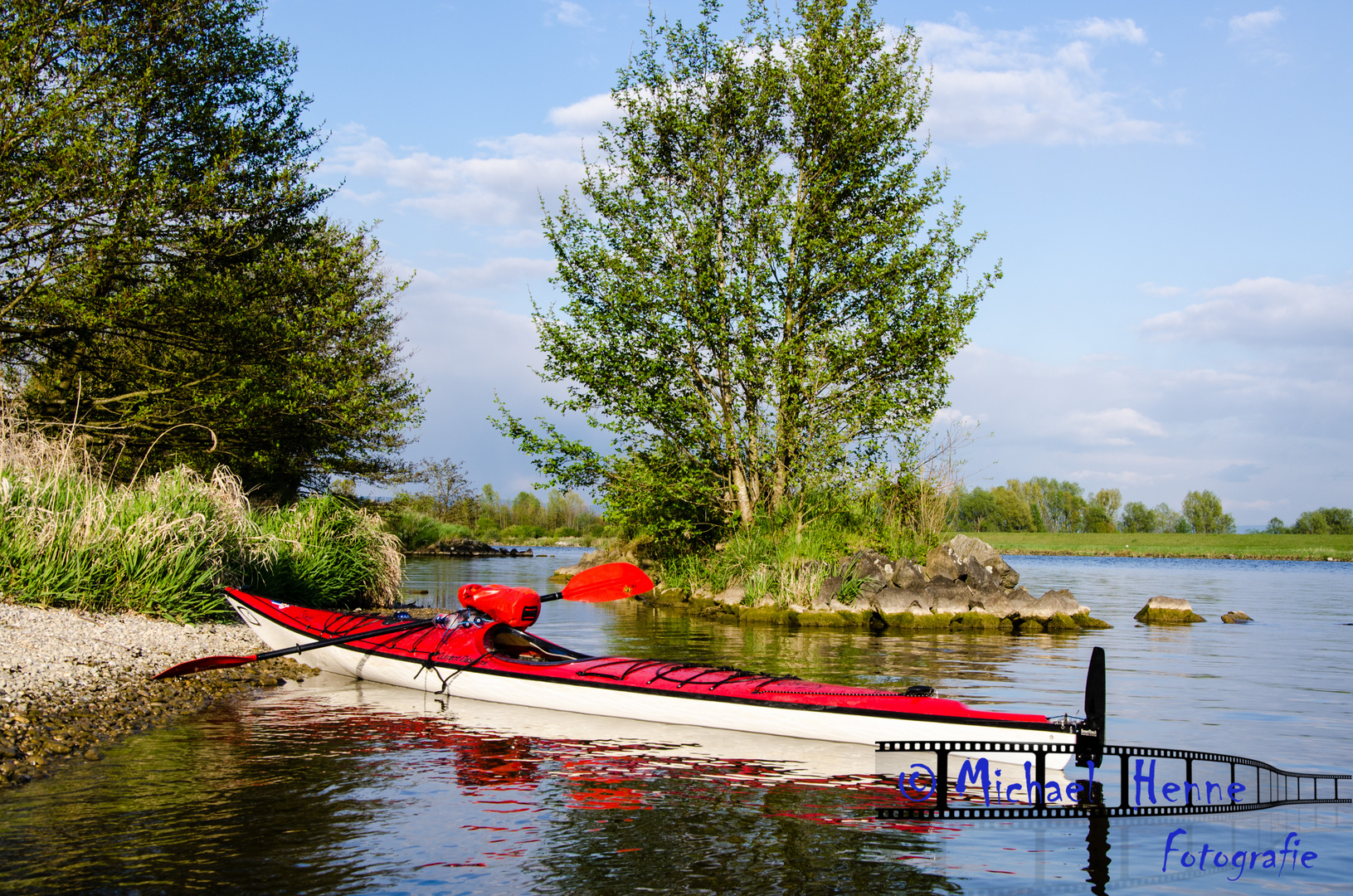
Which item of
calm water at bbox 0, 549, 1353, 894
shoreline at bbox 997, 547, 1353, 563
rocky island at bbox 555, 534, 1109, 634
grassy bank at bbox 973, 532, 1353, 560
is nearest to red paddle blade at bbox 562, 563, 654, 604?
calm water at bbox 0, 549, 1353, 894

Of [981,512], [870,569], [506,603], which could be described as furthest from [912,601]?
[981,512]

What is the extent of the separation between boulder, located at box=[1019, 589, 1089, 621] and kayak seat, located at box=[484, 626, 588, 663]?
34.9 feet

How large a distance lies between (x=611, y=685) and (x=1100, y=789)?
3.57 m

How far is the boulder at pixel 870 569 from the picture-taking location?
16766 millimetres

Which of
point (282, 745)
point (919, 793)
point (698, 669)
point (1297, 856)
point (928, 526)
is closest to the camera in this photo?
point (1297, 856)

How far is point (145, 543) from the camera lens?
10281 mm

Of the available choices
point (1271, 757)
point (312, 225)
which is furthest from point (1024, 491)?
point (1271, 757)

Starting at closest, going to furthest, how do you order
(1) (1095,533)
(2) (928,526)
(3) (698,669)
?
1. (3) (698,669)
2. (2) (928,526)
3. (1) (1095,533)

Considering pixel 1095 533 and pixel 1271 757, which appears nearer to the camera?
pixel 1271 757

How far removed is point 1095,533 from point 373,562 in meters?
71.9

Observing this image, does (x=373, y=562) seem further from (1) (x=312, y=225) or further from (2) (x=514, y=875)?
(2) (x=514, y=875)

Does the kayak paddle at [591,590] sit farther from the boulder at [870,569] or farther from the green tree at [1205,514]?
the green tree at [1205,514]

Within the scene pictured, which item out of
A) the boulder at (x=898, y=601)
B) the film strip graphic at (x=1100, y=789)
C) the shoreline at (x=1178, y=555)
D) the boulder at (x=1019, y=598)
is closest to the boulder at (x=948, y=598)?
the boulder at (x=898, y=601)

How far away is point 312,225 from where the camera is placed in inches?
770
